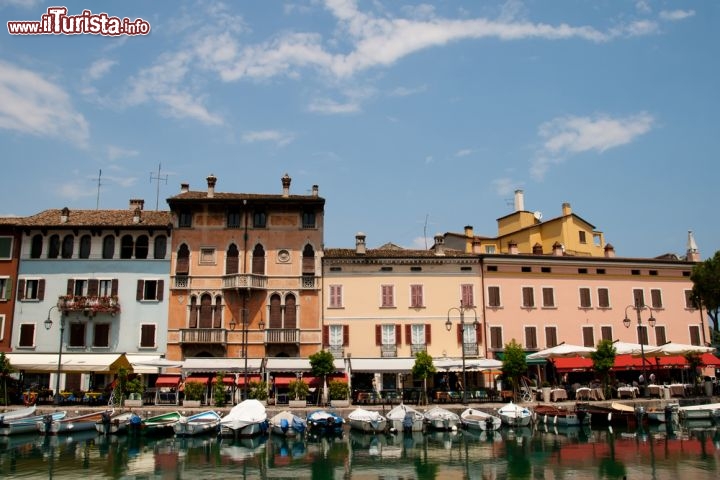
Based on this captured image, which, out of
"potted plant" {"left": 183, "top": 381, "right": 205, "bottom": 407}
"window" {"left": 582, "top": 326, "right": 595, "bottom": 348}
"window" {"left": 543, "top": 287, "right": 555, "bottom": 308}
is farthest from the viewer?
"window" {"left": 543, "top": 287, "right": 555, "bottom": 308}

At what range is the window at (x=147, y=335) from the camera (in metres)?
43.8

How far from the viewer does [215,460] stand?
28031 mm

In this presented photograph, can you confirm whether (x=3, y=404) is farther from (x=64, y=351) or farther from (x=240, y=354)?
(x=240, y=354)

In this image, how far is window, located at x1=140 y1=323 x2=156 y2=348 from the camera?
4375 centimetres

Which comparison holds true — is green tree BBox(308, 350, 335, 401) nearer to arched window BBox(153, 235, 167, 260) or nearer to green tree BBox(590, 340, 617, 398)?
arched window BBox(153, 235, 167, 260)

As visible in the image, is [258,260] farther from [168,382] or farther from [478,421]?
[478,421]

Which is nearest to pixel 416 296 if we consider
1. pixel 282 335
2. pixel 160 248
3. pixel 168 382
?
pixel 282 335

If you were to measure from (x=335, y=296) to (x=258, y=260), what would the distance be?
5.84 metres

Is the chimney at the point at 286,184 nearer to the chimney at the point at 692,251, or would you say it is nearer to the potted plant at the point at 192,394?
the potted plant at the point at 192,394

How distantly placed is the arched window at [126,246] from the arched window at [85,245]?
222cm

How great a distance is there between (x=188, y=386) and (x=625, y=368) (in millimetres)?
26812

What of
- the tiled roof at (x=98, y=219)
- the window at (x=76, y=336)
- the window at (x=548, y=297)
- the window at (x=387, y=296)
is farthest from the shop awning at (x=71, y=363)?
the window at (x=548, y=297)

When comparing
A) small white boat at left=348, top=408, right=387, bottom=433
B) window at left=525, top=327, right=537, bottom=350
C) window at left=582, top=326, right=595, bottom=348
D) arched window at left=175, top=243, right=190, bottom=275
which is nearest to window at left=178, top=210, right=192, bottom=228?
arched window at left=175, top=243, right=190, bottom=275

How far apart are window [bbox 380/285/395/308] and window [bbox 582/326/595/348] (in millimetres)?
13844
